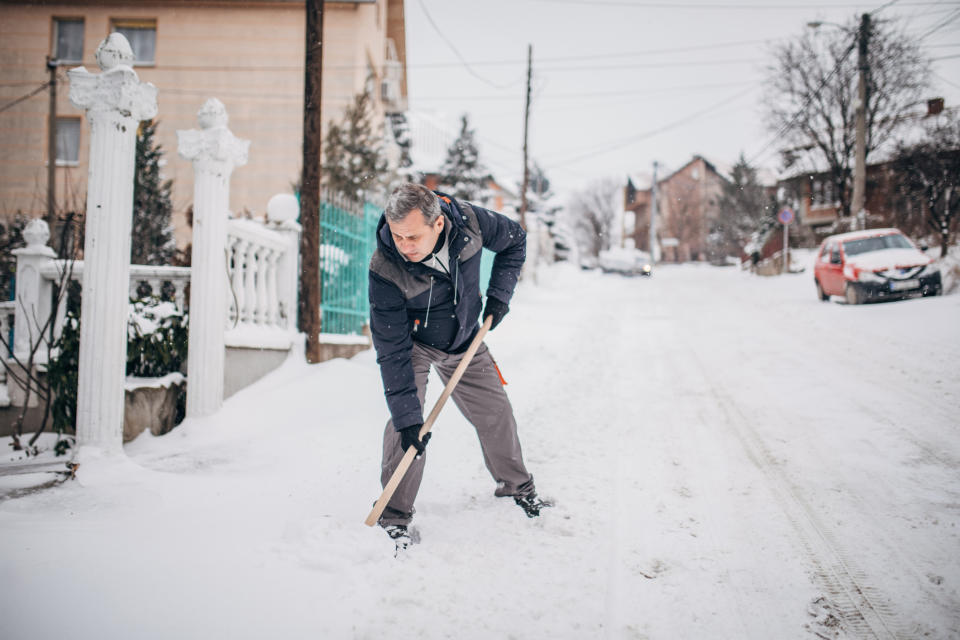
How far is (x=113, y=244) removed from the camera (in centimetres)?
380

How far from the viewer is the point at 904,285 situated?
9.41m

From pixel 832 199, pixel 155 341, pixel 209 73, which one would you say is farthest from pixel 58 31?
pixel 832 199

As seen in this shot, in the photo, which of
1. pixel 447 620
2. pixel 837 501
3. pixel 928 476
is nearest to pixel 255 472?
pixel 447 620

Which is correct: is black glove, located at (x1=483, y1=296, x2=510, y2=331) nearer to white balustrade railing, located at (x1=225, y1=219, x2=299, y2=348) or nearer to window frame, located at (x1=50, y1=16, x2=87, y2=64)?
white balustrade railing, located at (x1=225, y1=219, x2=299, y2=348)

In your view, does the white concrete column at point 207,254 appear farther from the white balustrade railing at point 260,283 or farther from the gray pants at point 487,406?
the gray pants at point 487,406

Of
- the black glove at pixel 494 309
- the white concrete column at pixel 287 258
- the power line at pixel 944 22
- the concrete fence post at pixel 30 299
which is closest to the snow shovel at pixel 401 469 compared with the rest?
the black glove at pixel 494 309

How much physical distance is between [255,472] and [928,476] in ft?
13.3

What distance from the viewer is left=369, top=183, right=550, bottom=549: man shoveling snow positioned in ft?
8.18

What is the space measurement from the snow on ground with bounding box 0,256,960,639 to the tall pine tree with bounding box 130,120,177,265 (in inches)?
214

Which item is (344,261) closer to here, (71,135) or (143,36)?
(143,36)

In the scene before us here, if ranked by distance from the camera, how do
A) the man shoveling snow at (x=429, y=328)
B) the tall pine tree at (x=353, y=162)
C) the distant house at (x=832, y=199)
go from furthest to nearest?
the distant house at (x=832, y=199)
the tall pine tree at (x=353, y=162)
the man shoveling snow at (x=429, y=328)

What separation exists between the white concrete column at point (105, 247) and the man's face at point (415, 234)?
2.53 metres

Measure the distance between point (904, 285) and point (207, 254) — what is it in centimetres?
1065

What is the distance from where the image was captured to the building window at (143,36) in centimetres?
1625
